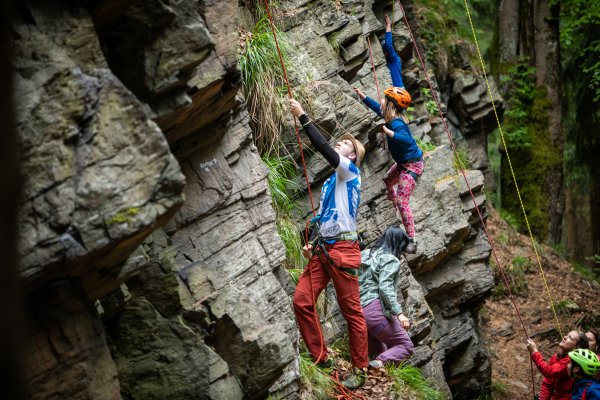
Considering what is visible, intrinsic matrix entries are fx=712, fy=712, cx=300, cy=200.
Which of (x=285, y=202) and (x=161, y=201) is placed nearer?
(x=161, y=201)

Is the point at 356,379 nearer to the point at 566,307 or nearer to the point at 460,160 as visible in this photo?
the point at 460,160

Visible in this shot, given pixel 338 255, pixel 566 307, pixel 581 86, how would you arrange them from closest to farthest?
1. pixel 338 255
2. pixel 566 307
3. pixel 581 86

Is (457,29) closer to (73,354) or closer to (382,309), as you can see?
(382,309)

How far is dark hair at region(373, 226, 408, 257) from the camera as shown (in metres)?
8.82

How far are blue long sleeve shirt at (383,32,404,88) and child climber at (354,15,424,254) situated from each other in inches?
32.1

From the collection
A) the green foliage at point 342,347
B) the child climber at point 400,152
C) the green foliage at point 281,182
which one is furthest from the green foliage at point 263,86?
the green foliage at point 342,347

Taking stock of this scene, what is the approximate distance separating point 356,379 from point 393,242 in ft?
5.93

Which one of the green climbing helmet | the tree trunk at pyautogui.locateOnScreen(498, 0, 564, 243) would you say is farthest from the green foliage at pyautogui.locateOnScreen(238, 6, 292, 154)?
the tree trunk at pyautogui.locateOnScreen(498, 0, 564, 243)

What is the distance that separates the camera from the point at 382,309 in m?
8.57

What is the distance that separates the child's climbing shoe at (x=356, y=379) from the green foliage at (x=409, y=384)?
22.5 inches

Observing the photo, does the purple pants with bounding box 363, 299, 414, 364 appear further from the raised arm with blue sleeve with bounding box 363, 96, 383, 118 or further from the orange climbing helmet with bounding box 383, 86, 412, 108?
the raised arm with blue sleeve with bounding box 363, 96, 383, 118

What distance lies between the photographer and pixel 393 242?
8852 millimetres

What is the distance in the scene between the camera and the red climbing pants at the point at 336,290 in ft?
24.9

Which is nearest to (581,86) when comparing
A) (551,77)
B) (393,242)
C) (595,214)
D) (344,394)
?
(551,77)
